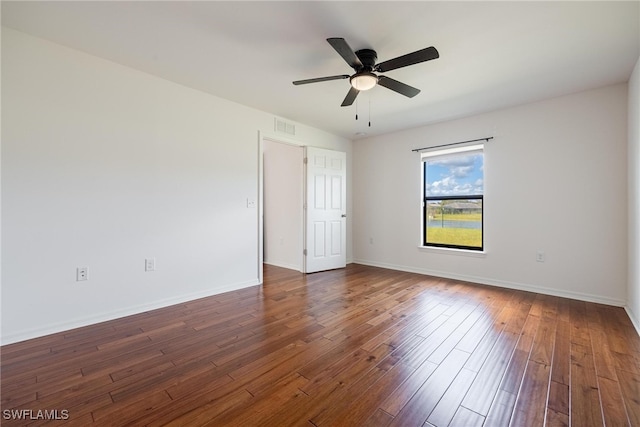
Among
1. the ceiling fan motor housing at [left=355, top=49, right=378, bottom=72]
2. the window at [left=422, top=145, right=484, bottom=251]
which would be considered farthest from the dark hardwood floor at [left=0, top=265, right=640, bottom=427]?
the ceiling fan motor housing at [left=355, top=49, right=378, bottom=72]

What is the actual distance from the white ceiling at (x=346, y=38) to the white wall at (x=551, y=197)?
0.41m

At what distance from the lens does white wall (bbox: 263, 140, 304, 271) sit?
15.5 ft

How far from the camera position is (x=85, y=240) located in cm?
247

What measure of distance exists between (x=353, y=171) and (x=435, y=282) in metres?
2.68

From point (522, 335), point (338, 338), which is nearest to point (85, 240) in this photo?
point (338, 338)

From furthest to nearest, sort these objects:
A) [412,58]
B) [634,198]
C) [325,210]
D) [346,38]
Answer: [325,210] < [634,198] < [346,38] < [412,58]

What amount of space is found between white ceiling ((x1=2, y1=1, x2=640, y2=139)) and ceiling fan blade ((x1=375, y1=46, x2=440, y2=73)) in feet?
0.78

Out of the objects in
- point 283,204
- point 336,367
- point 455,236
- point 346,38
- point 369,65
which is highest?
point 346,38

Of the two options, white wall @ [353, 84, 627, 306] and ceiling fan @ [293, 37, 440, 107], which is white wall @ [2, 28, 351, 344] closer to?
ceiling fan @ [293, 37, 440, 107]

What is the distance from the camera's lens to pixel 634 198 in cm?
267

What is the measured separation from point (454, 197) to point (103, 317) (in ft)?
15.6

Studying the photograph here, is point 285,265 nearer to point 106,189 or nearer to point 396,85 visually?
point 106,189

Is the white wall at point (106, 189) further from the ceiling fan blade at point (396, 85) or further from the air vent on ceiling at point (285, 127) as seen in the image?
the ceiling fan blade at point (396, 85)

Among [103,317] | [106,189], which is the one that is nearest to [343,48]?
[106,189]
